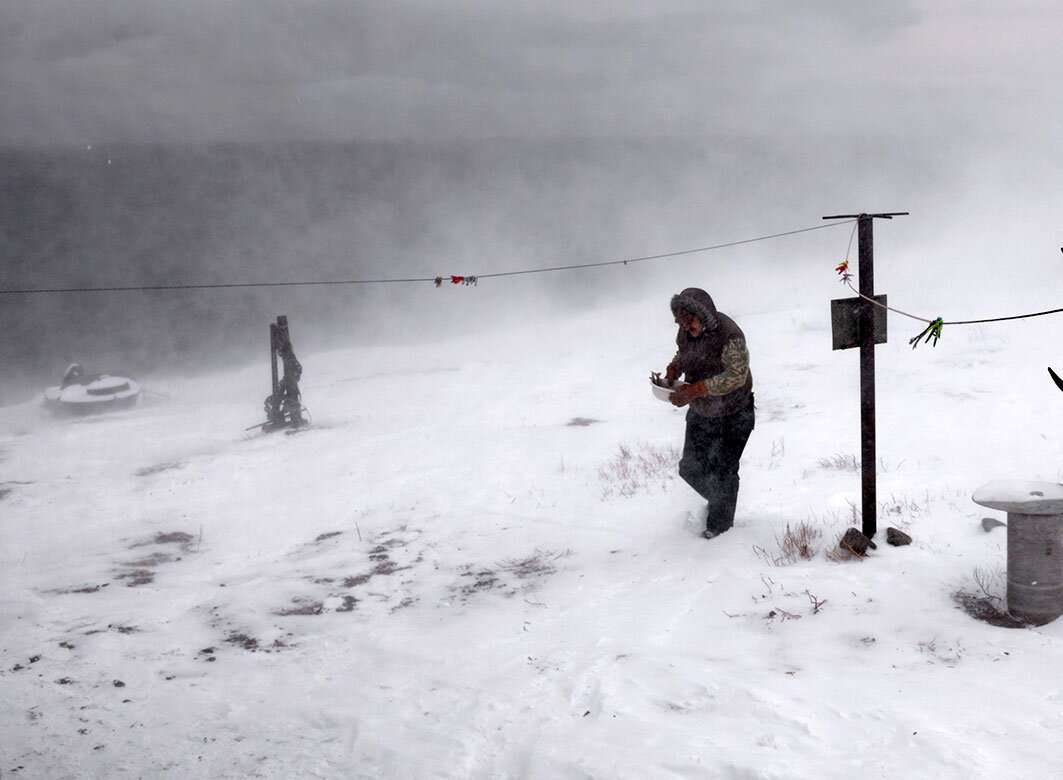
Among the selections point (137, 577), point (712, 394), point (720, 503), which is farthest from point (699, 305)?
point (137, 577)

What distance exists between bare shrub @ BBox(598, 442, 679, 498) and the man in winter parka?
2143 mm

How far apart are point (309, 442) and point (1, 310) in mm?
49615

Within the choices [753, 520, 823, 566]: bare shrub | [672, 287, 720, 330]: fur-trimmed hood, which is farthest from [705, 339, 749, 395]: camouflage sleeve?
[753, 520, 823, 566]: bare shrub

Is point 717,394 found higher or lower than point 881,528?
higher

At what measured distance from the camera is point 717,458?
620 centimetres

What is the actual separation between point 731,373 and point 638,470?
369 centimetres

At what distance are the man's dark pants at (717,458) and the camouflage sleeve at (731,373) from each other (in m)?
0.29

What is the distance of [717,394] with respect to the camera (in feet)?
19.4

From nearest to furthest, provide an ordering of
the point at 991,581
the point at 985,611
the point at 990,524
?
the point at 985,611, the point at 991,581, the point at 990,524

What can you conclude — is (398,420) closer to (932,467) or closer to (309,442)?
(309,442)

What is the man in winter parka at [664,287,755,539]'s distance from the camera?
591cm

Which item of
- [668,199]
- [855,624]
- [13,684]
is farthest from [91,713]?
[668,199]

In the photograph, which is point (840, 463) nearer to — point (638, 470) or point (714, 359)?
point (638, 470)

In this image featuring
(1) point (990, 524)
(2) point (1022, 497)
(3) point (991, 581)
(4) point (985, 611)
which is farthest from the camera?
(1) point (990, 524)
